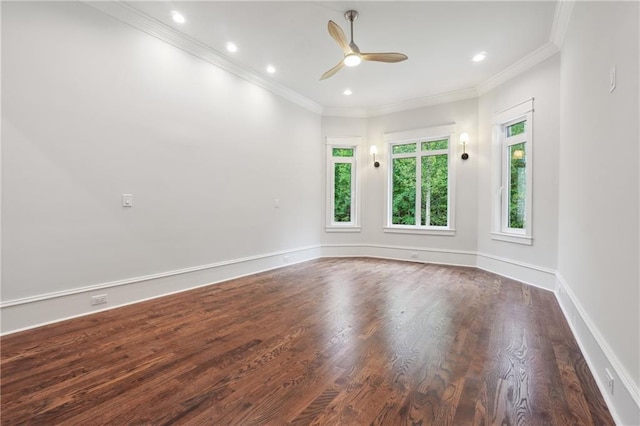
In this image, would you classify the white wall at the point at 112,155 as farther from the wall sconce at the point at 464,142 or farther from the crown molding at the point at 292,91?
the wall sconce at the point at 464,142

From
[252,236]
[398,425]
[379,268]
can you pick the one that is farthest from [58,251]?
[379,268]

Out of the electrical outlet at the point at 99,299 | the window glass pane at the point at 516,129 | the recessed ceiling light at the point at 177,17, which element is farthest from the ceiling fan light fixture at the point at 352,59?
the electrical outlet at the point at 99,299

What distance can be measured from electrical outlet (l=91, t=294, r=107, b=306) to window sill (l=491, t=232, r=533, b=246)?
209 inches

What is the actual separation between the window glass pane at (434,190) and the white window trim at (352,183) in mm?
1382

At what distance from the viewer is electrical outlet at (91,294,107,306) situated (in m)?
2.93

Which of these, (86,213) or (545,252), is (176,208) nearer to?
(86,213)

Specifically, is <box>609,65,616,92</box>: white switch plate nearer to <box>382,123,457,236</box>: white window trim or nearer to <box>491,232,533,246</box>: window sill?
<box>491,232,533,246</box>: window sill

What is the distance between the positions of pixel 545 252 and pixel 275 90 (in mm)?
4820

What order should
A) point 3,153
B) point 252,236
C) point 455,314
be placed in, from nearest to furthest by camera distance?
point 3,153, point 455,314, point 252,236

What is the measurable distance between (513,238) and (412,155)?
2.49 meters

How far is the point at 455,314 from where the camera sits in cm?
296

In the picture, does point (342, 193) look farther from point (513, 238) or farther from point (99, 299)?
point (99, 299)

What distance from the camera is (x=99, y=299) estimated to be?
2.97 meters

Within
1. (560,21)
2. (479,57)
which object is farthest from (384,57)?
(560,21)
